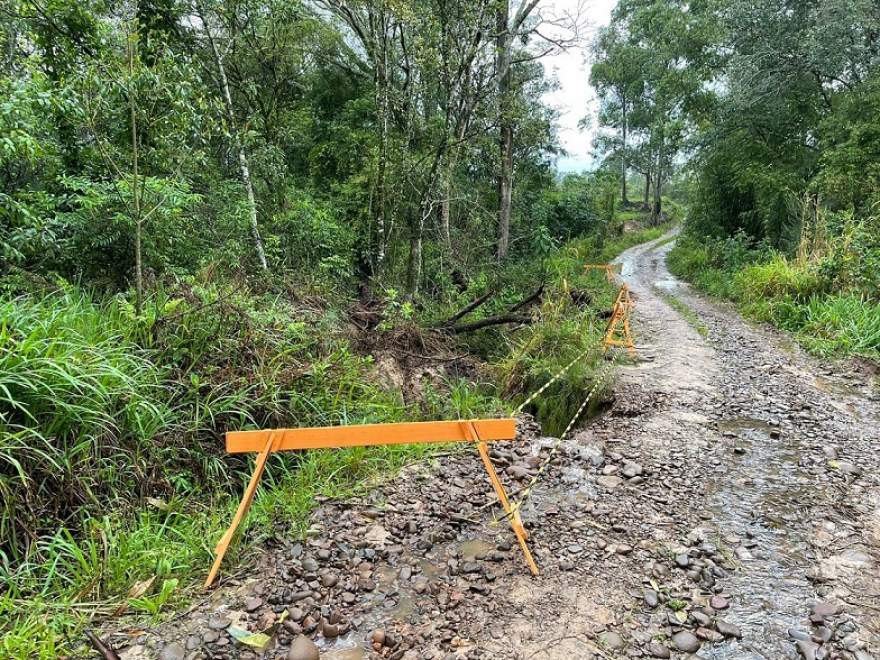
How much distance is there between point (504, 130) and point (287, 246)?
8.36 m

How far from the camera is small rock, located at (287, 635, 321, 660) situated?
1956mm

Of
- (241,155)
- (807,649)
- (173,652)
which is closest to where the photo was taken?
(173,652)

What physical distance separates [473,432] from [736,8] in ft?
48.4

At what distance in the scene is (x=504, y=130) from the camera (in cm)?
1352

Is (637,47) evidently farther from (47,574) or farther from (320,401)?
(47,574)

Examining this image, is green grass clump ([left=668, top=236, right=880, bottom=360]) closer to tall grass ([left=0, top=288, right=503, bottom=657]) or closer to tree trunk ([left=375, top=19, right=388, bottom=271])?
tall grass ([left=0, top=288, right=503, bottom=657])

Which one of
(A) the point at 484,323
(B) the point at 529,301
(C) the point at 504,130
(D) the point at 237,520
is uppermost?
(C) the point at 504,130

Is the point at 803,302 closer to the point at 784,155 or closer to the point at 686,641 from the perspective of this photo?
the point at 784,155

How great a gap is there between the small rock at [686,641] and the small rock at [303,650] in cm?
161

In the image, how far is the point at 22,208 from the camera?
3.88 m

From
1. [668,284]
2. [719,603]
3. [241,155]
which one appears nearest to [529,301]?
[241,155]

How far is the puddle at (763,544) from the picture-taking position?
82.8 inches

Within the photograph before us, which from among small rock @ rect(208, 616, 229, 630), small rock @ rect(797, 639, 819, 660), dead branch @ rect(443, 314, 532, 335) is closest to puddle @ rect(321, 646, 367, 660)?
small rock @ rect(208, 616, 229, 630)

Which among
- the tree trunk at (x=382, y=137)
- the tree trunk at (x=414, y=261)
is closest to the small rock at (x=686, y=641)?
the tree trunk at (x=414, y=261)
